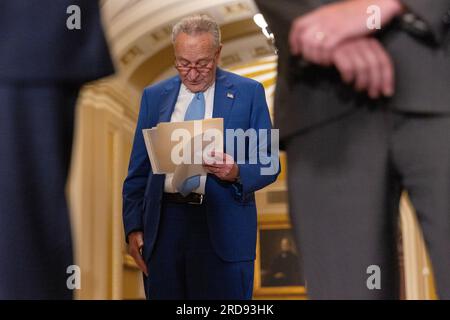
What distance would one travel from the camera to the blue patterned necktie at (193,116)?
209cm

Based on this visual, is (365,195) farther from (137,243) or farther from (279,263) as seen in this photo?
(137,243)

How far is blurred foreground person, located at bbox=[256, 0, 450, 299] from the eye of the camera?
1689 mm

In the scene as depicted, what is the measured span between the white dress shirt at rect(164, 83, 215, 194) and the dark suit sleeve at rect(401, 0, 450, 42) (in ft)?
2.27

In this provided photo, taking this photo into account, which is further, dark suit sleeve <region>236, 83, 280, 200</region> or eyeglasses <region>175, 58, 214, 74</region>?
eyeglasses <region>175, 58, 214, 74</region>

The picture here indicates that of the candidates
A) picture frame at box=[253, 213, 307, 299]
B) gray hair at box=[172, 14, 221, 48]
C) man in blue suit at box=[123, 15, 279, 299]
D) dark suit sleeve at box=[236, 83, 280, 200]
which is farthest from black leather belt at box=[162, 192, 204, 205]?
gray hair at box=[172, 14, 221, 48]

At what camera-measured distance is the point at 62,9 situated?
1.94 m

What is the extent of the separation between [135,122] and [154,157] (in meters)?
0.17

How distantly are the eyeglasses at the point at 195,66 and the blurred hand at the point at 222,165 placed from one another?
0.93ft

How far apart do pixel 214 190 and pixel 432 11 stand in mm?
839

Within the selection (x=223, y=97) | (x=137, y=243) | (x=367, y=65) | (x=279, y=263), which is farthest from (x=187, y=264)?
(x=367, y=65)

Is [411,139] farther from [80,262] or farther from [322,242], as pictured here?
[80,262]

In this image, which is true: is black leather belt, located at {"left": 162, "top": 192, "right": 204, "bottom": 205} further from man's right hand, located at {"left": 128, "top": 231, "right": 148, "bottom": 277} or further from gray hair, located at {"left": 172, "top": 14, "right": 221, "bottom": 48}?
gray hair, located at {"left": 172, "top": 14, "right": 221, "bottom": 48}

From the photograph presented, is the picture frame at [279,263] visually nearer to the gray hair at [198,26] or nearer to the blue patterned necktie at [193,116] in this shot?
the blue patterned necktie at [193,116]
